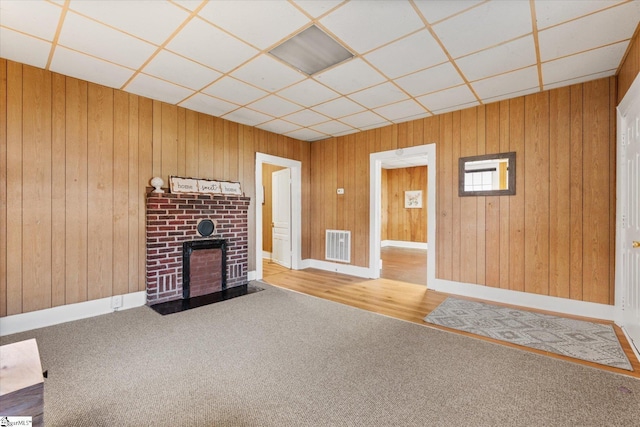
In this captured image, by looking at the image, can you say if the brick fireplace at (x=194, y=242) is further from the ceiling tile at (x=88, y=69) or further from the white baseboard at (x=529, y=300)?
the white baseboard at (x=529, y=300)

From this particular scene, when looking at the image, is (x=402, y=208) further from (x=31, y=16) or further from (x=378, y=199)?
(x=31, y=16)

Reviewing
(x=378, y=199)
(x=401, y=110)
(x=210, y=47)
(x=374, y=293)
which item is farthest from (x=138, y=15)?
(x=378, y=199)

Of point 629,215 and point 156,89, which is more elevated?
point 156,89

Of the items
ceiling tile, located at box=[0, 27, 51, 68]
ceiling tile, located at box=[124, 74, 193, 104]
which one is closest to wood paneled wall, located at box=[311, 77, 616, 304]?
ceiling tile, located at box=[124, 74, 193, 104]

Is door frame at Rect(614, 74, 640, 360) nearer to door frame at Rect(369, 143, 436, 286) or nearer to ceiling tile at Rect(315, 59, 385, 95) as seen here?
door frame at Rect(369, 143, 436, 286)

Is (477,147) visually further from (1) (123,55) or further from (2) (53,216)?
(2) (53,216)

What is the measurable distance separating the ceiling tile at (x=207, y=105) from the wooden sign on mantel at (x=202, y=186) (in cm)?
103

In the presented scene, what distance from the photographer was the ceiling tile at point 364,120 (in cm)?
446

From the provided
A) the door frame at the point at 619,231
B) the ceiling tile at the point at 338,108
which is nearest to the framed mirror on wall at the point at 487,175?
the door frame at the point at 619,231

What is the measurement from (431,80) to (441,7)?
1225 mm

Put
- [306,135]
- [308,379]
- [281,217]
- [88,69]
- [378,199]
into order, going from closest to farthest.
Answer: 1. [308,379]
2. [88,69]
3. [378,199]
4. [306,135]
5. [281,217]

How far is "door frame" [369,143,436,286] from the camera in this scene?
14.8 feet

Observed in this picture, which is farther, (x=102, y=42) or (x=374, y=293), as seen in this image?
(x=374, y=293)

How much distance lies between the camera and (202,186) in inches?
168
